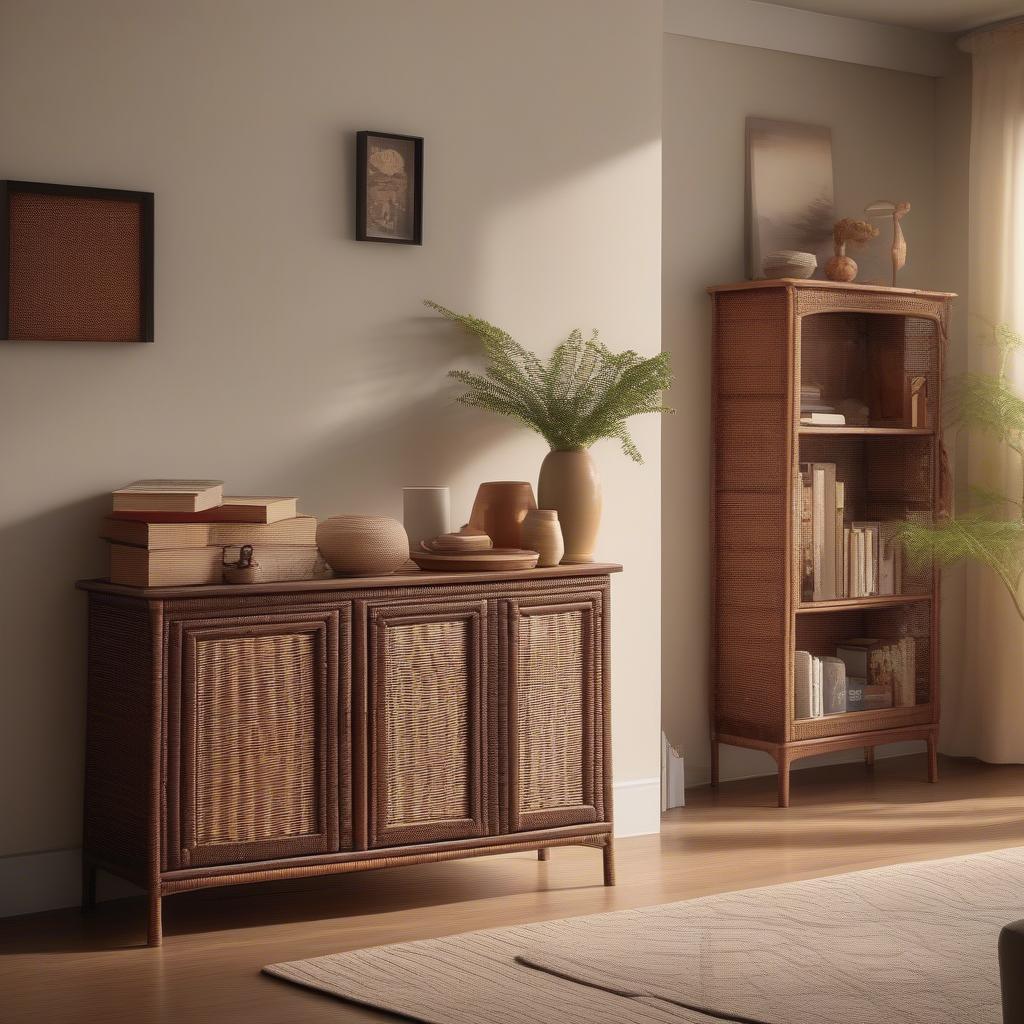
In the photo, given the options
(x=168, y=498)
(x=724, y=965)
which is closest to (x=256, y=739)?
(x=168, y=498)

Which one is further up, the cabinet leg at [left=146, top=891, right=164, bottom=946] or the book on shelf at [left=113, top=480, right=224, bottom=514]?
the book on shelf at [left=113, top=480, right=224, bottom=514]

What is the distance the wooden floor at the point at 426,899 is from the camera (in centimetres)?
316

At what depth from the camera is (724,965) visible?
10.8ft

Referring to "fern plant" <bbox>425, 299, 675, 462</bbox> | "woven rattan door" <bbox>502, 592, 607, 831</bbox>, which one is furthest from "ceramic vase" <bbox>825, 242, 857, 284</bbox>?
"woven rattan door" <bbox>502, 592, 607, 831</bbox>

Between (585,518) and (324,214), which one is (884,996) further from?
(324,214)

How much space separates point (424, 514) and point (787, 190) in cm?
223

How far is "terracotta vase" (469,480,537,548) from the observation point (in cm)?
411

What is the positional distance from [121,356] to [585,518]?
1276 mm

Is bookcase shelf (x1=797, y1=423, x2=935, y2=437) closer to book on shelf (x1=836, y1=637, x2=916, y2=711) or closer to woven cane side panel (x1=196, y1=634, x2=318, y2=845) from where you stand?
book on shelf (x1=836, y1=637, x2=916, y2=711)

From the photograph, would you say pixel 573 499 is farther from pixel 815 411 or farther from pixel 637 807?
pixel 815 411

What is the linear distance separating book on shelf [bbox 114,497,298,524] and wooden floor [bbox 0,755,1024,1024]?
96 centimetres

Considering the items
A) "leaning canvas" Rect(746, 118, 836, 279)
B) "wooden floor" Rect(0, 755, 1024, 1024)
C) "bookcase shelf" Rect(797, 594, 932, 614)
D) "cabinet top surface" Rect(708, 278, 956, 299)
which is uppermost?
"leaning canvas" Rect(746, 118, 836, 279)

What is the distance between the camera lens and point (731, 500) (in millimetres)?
5309

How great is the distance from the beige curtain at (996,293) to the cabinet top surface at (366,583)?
2191 millimetres
